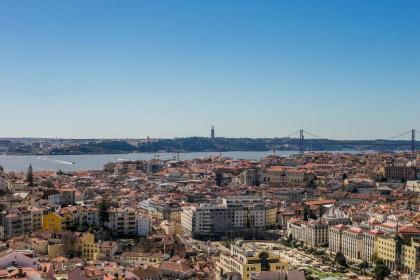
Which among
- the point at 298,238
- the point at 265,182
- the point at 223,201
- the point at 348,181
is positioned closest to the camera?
the point at 298,238

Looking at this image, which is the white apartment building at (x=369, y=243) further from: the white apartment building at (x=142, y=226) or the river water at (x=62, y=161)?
the river water at (x=62, y=161)

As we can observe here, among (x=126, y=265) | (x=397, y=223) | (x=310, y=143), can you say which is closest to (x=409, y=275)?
(x=397, y=223)

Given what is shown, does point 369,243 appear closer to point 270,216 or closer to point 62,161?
point 270,216

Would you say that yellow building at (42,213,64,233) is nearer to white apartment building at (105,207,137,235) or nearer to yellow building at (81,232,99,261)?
white apartment building at (105,207,137,235)

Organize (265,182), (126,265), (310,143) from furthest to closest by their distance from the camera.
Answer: (310,143), (265,182), (126,265)

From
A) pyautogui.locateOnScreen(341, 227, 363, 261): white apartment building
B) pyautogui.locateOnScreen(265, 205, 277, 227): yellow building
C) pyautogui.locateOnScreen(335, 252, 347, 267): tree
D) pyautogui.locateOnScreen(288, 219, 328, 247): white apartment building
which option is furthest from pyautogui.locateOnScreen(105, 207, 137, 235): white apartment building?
pyautogui.locateOnScreen(265, 205, 277, 227): yellow building

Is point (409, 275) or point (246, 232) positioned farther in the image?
point (246, 232)

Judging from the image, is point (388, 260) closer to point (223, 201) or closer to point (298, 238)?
point (298, 238)
